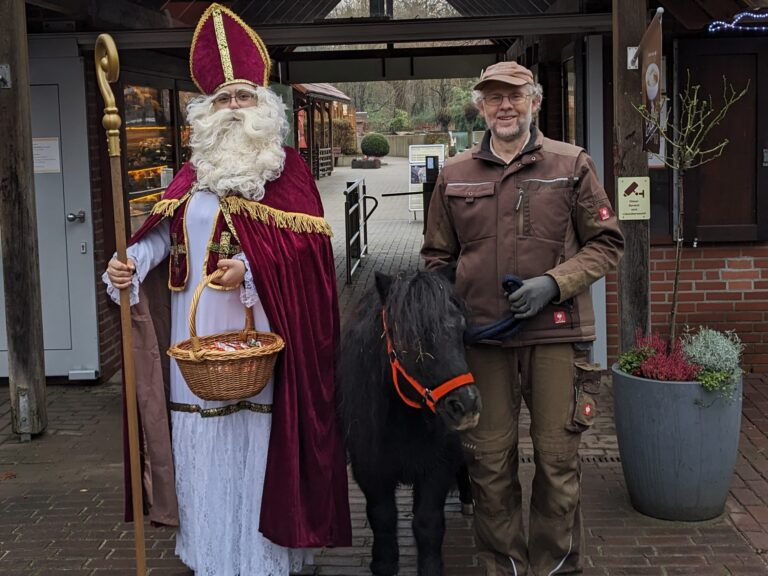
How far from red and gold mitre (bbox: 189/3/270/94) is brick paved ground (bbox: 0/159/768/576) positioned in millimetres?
1425

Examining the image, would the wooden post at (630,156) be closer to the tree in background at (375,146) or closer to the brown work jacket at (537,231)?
the brown work jacket at (537,231)

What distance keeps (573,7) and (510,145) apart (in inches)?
178

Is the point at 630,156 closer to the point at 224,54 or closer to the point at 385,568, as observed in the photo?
the point at 224,54

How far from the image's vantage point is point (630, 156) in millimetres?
5406

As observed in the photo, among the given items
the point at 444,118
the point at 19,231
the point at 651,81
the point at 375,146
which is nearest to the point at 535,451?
the point at 651,81

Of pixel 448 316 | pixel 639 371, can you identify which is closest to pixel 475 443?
pixel 448 316

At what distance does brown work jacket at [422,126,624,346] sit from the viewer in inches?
142

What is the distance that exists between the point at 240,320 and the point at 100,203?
410 cm

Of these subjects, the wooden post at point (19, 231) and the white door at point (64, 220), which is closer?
the wooden post at point (19, 231)

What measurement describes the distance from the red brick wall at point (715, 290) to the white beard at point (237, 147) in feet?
13.2

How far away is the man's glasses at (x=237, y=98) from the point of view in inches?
149

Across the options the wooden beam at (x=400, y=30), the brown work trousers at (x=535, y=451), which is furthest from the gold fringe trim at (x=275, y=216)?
the wooden beam at (x=400, y=30)

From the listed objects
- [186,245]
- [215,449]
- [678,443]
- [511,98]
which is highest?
[511,98]

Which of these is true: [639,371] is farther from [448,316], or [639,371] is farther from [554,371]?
[448,316]
